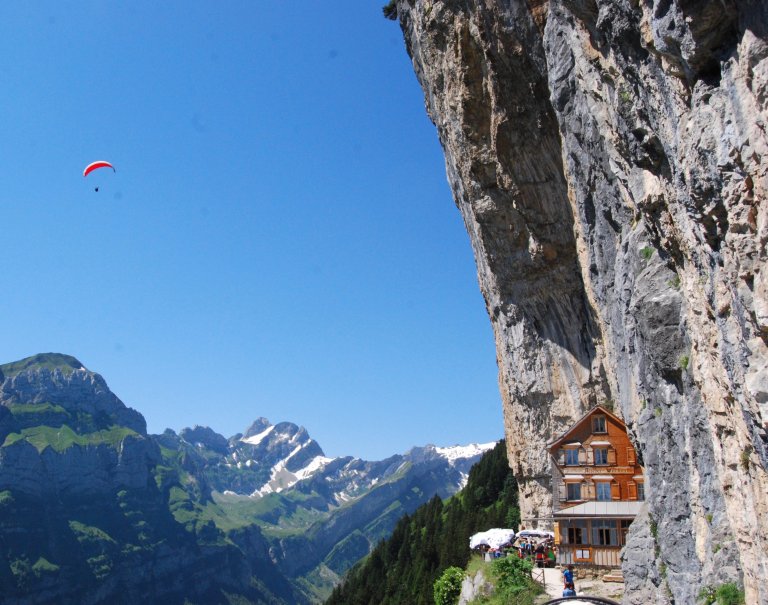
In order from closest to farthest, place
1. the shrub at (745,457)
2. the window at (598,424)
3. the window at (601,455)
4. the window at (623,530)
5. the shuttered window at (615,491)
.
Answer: the shrub at (745,457) → the window at (623,530) → the shuttered window at (615,491) → the window at (601,455) → the window at (598,424)

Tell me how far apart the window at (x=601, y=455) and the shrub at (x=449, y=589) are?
10.8 metres

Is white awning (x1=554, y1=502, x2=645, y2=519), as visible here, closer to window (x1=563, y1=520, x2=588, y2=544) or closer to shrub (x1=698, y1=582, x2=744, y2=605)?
window (x1=563, y1=520, x2=588, y2=544)

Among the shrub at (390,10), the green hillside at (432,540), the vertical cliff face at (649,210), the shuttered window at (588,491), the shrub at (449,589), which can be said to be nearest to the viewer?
the vertical cliff face at (649,210)

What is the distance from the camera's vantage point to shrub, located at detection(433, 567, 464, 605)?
37.6m

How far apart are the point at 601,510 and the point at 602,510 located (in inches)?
1.8

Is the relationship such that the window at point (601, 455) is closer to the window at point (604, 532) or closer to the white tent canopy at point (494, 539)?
the window at point (604, 532)

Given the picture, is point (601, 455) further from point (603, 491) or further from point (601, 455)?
point (603, 491)

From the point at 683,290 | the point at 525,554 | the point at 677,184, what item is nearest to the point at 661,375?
the point at 683,290

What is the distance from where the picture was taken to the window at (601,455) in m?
36.2

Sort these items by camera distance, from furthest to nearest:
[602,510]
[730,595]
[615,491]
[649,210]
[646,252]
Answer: [615,491] → [602,510] → [646,252] → [649,210] → [730,595]

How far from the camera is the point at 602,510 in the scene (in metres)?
31.8

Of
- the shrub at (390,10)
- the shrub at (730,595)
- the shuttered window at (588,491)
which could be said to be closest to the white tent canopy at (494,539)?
the shuttered window at (588,491)

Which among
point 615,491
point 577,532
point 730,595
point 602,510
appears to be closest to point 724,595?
point 730,595

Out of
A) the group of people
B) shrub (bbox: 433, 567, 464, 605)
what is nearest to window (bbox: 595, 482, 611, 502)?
the group of people
